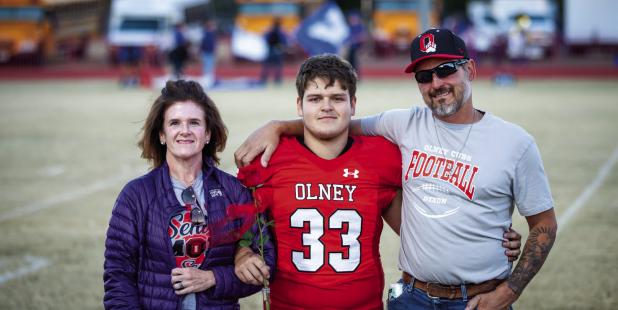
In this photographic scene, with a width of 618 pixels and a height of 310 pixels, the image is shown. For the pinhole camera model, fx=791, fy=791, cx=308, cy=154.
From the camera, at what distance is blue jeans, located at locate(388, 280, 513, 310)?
359 centimetres

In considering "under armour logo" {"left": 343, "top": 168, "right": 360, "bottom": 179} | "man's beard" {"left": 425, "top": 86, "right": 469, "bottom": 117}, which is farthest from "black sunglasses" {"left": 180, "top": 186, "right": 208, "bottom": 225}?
"man's beard" {"left": 425, "top": 86, "right": 469, "bottom": 117}

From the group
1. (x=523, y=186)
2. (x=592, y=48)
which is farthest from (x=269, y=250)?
(x=592, y=48)

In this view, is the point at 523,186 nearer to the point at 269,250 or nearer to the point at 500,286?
the point at 500,286

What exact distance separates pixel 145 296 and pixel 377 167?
125 cm

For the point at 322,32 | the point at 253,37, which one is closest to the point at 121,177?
the point at 322,32

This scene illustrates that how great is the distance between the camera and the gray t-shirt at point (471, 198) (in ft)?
11.6

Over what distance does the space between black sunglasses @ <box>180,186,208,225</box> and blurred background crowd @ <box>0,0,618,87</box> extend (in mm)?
22230

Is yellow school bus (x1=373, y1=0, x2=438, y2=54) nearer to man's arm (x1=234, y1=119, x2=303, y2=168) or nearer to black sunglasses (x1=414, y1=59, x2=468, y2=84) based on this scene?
man's arm (x1=234, y1=119, x2=303, y2=168)

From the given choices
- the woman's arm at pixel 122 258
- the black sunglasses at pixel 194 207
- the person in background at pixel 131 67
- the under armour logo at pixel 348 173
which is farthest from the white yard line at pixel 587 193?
the person in background at pixel 131 67

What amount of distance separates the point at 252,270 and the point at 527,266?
125 cm

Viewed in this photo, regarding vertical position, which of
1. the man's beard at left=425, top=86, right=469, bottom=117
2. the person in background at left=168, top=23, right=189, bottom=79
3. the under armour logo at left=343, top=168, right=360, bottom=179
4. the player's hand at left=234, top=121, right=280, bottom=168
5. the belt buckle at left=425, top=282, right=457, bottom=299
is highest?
the person in background at left=168, top=23, right=189, bottom=79

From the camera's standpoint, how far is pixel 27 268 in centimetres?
687

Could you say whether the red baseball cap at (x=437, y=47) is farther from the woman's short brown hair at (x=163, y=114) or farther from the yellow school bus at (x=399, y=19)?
the yellow school bus at (x=399, y=19)

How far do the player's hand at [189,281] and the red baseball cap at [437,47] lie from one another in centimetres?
137
